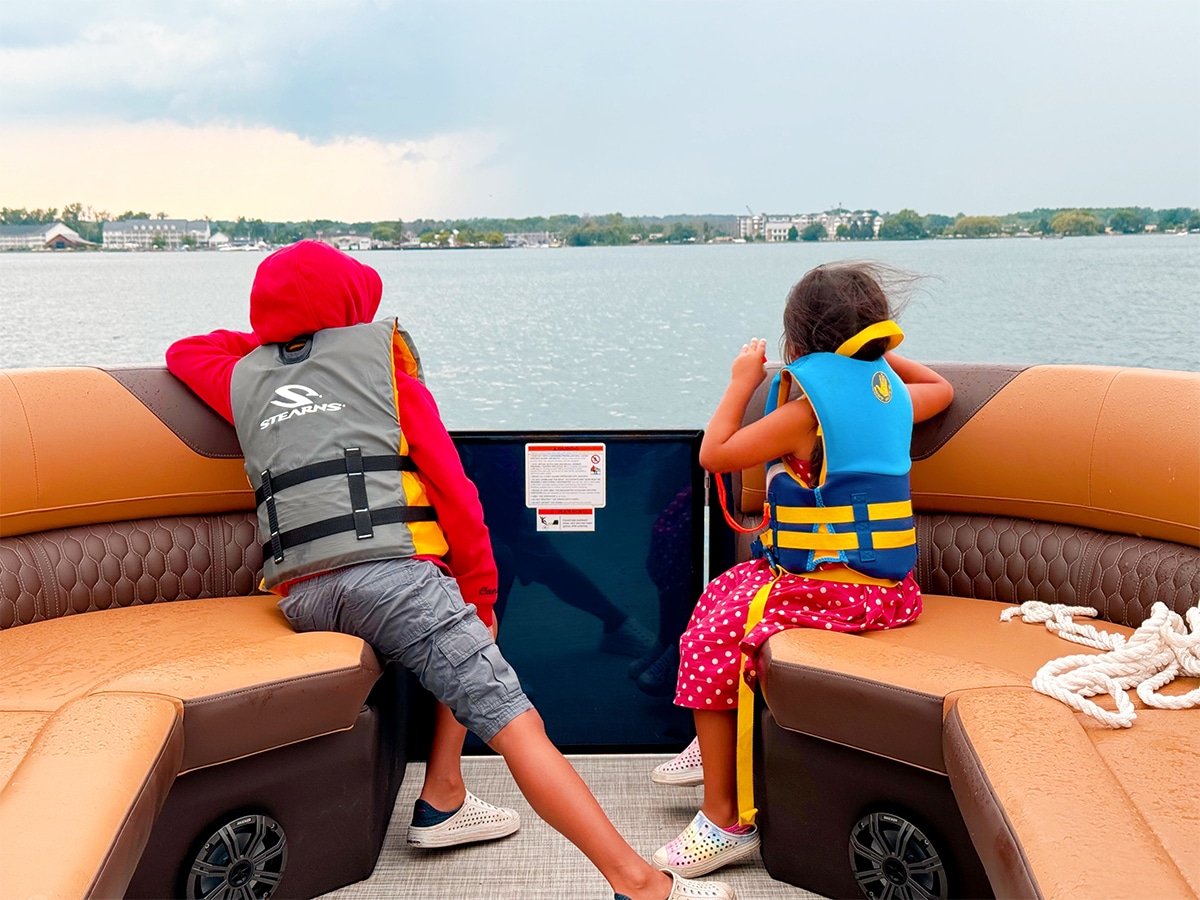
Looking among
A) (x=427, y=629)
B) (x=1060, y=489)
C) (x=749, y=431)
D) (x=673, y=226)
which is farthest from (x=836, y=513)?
(x=673, y=226)

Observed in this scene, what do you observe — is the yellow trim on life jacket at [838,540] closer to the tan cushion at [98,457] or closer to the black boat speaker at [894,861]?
the black boat speaker at [894,861]

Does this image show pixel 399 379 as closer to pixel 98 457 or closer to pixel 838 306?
pixel 98 457

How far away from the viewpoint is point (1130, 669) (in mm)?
1801

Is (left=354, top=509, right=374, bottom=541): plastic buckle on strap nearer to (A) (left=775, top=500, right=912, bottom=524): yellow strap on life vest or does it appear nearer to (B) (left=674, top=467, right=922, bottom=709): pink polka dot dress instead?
(B) (left=674, top=467, right=922, bottom=709): pink polka dot dress

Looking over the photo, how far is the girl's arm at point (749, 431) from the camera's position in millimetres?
2135

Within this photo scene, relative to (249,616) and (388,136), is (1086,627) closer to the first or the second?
(249,616)

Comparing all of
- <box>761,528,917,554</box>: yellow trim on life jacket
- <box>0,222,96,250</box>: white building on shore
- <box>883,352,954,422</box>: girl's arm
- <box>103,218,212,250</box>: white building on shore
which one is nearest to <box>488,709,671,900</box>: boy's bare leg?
<box>761,528,917,554</box>: yellow trim on life jacket

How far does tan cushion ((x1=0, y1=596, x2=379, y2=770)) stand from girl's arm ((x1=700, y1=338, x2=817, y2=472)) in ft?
2.72

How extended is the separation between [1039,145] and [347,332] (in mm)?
6746

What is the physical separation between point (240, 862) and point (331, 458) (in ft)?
2.45

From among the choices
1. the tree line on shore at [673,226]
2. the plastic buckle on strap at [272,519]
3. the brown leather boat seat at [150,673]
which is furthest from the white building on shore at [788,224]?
the plastic buckle on strap at [272,519]

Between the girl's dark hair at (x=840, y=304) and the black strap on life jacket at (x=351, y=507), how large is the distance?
2.93 ft

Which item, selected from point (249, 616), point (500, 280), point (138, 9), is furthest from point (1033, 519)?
point (500, 280)

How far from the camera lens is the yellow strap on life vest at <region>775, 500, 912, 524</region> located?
2.10m
